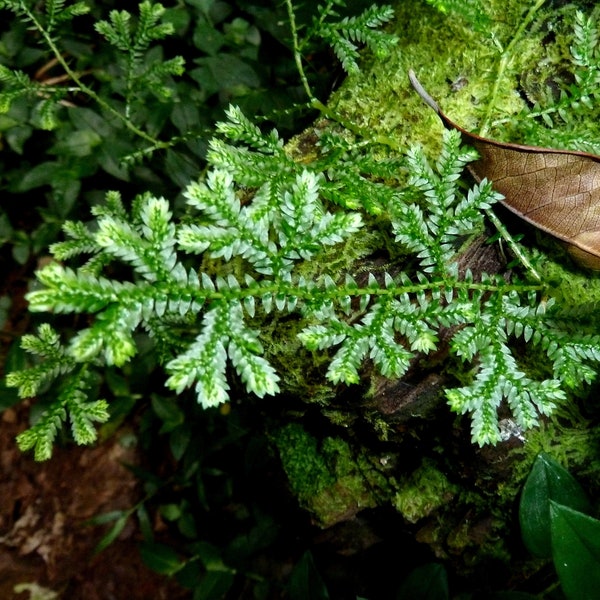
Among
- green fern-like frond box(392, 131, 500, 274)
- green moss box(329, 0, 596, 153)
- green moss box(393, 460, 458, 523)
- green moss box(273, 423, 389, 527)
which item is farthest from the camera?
green moss box(273, 423, 389, 527)

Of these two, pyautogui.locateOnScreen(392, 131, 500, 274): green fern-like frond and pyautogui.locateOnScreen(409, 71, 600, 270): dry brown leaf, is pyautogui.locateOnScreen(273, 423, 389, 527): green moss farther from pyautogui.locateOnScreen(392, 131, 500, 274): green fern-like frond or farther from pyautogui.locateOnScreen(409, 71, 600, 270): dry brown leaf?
pyautogui.locateOnScreen(409, 71, 600, 270): dry brown leaf

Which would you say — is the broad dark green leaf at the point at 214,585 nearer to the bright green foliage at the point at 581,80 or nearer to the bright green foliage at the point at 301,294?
the bright green foliage at the point at 301,294

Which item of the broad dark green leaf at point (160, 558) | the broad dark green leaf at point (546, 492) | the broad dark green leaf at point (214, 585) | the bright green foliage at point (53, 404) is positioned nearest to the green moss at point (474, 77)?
the broad dark green leaf at point (546, 492)

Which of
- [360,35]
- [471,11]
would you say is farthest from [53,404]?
[471,11]

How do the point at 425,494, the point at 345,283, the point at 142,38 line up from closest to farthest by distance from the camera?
the point at 345,283, the point at 425,494, the point at 142,38

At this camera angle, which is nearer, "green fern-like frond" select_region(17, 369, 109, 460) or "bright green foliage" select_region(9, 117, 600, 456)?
"bright green foliage" select_region(9, 117, 600, 456)

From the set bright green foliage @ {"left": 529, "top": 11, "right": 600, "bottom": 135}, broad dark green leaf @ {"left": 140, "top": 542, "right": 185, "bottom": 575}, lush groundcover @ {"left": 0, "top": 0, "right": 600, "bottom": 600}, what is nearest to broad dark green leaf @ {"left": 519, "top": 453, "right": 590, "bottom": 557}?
lush groundcover @ {"left": 0, "top": 0, "right": 600, "bottom": 600}

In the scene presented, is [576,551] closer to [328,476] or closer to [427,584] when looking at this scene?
[427,584]
